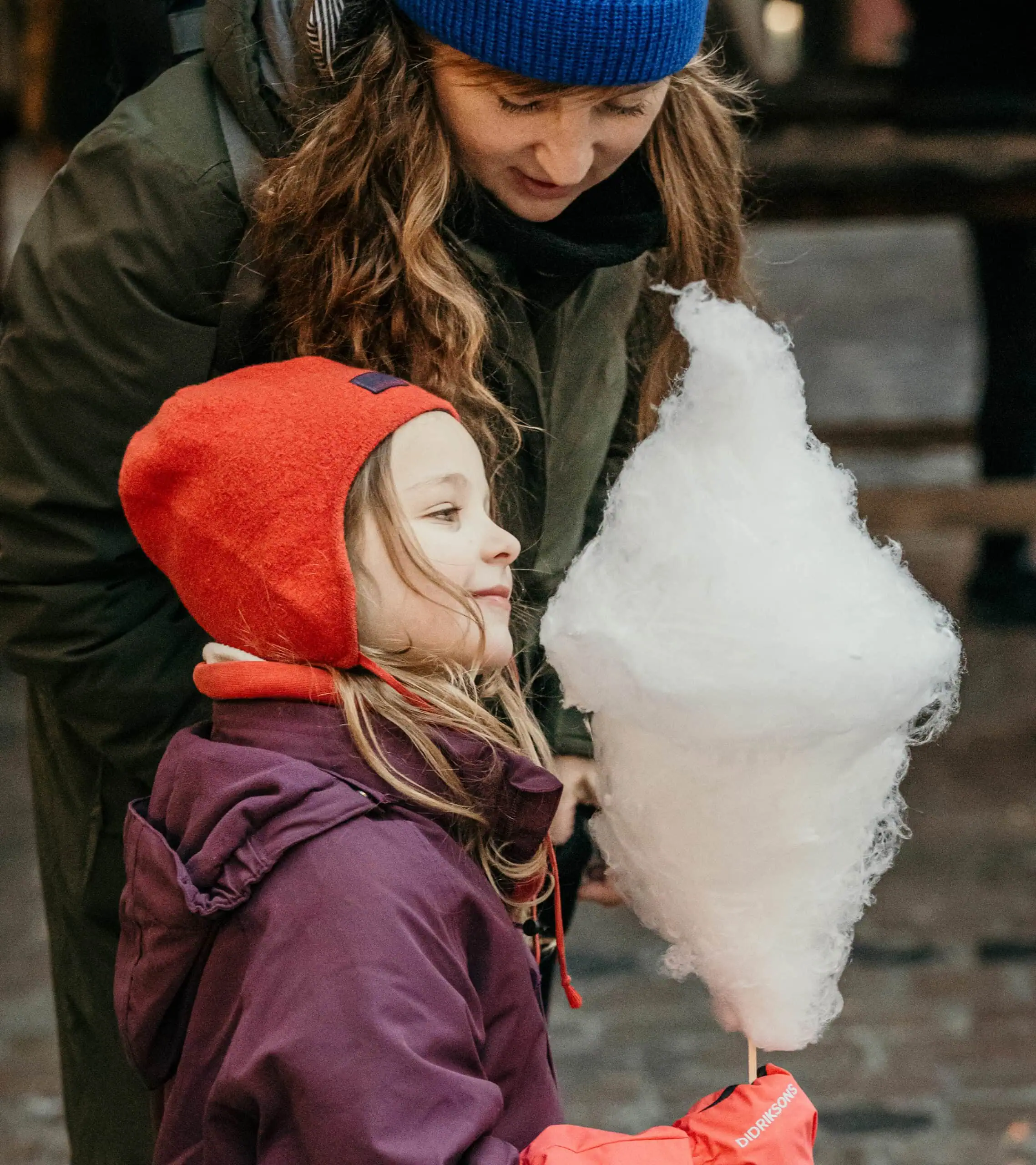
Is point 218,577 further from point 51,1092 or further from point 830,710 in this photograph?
point 51,1092

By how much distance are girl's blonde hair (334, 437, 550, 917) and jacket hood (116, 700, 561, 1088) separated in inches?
0.4

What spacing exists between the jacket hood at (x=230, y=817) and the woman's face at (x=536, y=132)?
60 cm

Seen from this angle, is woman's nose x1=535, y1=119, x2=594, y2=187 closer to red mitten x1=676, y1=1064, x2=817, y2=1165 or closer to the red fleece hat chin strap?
the red fleece hat chin strap

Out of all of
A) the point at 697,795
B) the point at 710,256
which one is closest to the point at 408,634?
the point at 697,795

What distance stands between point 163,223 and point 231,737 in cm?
54

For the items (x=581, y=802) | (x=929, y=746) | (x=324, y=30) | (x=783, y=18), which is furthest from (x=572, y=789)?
(x=783, y=18)

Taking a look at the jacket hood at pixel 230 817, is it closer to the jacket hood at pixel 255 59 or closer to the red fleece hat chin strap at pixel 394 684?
the red fleece hat chin strap at pixel 394 684

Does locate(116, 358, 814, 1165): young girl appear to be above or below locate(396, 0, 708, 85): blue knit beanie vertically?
below

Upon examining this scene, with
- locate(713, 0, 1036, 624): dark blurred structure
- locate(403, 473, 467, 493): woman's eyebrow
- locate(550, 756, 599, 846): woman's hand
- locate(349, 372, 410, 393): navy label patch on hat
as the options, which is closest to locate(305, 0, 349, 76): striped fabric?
locate(349, 372, 410, 393): navy label patch on hat

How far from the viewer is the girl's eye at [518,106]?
5.11 ft

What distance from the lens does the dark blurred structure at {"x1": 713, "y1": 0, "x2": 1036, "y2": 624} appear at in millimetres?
4234

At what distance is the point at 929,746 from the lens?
14.8 ft

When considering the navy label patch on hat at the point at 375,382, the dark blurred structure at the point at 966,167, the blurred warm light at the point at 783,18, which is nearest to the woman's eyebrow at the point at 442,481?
the navy label patch on hat at the point at 375,382

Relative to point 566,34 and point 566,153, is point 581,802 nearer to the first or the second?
point 566,153
